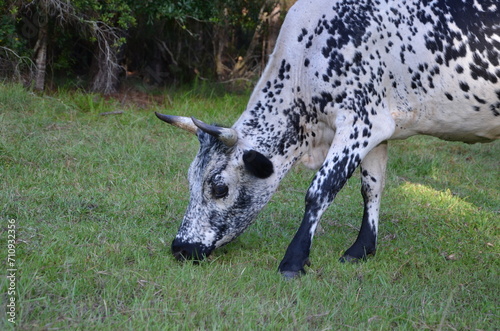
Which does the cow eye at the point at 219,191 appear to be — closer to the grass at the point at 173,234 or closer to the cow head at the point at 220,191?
the cow head at the point at 220,191

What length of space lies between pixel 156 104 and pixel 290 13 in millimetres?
5264

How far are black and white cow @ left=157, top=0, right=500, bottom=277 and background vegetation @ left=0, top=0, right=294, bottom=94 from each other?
4.33 metres

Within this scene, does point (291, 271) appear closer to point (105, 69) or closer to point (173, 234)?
point (173, 234)

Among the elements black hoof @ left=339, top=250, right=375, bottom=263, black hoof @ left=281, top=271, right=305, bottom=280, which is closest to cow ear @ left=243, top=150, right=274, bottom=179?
black hoof @ left=281, top=271, right=305, bottom=280

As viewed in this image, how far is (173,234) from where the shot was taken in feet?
17.8

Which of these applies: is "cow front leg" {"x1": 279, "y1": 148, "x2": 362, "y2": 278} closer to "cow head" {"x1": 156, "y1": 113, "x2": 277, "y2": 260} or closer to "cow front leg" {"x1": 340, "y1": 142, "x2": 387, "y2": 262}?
"cow head" {"x1": 156, "y1": 113, "x2": 277, "y2": 260}

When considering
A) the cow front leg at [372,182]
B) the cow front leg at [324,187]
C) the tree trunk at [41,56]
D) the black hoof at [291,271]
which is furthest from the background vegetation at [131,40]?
the black hoof at [291,271]

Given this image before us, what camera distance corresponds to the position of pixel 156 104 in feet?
33.4

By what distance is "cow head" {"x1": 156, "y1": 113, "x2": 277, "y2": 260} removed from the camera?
192 inches

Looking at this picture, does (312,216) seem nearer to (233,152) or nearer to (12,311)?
(233,152)

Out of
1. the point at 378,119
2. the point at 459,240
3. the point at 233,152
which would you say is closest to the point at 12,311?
the point at 233,152

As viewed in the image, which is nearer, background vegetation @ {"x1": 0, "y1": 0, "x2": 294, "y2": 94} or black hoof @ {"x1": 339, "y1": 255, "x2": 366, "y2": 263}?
black hoof @ {"x1": 339, "y1": 255, "x2": 366, "y2": 263}

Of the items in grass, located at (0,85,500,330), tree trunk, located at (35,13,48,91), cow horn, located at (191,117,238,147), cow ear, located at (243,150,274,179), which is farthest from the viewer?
tree trunk, located at (35,13,48,91)

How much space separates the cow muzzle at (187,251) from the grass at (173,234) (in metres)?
0.11
